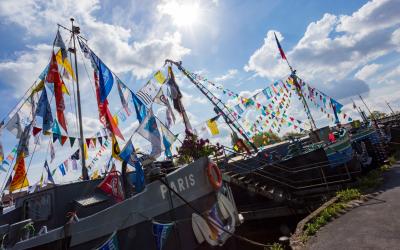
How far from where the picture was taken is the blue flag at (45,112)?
40.4 ft

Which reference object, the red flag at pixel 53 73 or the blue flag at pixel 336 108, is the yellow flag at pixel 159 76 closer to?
the red flag at pixel 53 73

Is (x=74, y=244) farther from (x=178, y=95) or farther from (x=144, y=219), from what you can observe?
(x=178, y=95)

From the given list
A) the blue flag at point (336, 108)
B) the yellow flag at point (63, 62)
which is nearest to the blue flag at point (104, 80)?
the yellow flag at point (63, 62)

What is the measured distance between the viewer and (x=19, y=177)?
12414mm

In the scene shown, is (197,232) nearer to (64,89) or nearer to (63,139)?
(64,89)

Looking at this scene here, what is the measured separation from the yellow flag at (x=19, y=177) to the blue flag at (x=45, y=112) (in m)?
2.27

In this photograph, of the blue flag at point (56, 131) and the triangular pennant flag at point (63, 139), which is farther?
the triangular pennant flag at point (63, 139)

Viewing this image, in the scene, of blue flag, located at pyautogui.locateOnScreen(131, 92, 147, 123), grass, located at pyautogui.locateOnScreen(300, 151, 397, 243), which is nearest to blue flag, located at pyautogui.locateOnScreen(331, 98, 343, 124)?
grass, located at pyautogui.locateOnScreen(300, 151, 397, 243)

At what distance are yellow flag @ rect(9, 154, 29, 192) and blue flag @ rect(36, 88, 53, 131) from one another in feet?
7.45

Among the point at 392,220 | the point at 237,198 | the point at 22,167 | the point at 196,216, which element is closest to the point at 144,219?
the point at 196,216

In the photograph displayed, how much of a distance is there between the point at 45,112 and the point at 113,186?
6355mm

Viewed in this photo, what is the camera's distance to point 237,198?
1645 centimetres

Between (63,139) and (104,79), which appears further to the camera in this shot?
(63,139)

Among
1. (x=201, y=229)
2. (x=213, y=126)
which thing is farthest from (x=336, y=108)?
(x=201, y=229)
